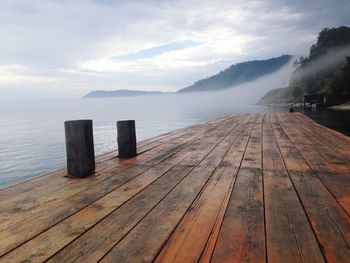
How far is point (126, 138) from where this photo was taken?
16.6 ft

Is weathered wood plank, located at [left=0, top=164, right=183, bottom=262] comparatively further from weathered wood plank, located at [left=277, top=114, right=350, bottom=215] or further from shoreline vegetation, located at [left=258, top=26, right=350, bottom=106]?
shoreline vegetation, located at [left=258, top=26, right=350, bottom=106]

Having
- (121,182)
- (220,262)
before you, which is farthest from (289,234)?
(121,182)

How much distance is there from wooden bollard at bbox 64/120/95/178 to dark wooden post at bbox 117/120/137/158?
→ 1.10 meters

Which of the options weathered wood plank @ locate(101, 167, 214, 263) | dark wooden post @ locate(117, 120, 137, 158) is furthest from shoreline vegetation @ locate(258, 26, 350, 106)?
weathered wood plank @ locate(101, 167, 214, 263)

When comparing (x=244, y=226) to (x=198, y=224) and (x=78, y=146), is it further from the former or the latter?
(x=78, y=146)

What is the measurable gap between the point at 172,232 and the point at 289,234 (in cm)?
85

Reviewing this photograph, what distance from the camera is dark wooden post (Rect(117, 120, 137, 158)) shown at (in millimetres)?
4957

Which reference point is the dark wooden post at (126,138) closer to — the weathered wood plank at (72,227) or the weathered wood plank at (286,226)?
the weathered wood plank at (72,227)

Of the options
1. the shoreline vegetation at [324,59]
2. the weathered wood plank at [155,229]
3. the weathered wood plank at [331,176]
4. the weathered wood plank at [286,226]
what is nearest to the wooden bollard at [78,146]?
the weathered wood plank at [155,229]

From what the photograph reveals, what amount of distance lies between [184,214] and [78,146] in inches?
76.2

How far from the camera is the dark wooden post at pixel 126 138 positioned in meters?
4.96

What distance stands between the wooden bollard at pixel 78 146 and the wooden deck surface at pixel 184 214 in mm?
191

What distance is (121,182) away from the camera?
3.53 m

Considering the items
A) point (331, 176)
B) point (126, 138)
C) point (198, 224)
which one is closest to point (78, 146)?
point (126, 138)
